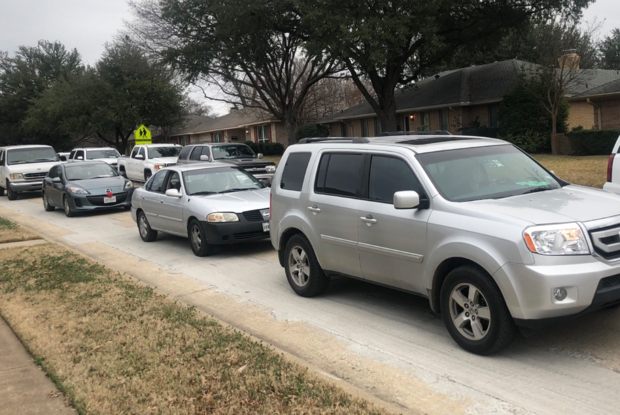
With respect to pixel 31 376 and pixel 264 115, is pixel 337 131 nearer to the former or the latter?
pixel 264 115

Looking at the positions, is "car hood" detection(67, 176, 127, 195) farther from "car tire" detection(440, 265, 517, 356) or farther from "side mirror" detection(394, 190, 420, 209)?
"car tire" detection(440, 265, 517, 356)

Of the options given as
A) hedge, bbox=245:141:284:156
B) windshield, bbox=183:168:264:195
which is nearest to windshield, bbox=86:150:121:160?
windshield, bbox=183:168:264:195

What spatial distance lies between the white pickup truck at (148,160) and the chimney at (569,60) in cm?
1693

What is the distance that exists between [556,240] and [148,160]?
2110 cm

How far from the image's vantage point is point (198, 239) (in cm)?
1069

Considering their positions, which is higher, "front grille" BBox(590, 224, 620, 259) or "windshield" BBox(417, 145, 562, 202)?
"windshield" BBox(417, 145, 562, 202)

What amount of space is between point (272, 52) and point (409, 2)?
10.9 m

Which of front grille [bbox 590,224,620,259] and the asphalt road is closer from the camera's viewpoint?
the asphalt road

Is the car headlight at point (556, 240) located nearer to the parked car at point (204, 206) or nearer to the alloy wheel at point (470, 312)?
the alloy wheel at point (470, 312)

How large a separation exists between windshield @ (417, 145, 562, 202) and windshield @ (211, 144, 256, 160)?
15.0m

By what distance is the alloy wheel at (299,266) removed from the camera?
24.6 feet

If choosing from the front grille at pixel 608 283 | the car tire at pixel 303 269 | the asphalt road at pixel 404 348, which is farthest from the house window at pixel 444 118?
the front grille at pixel 608 283

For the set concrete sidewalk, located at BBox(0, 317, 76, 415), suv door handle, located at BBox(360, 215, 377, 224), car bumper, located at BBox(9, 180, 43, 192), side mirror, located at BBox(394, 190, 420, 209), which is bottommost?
concrete sidewalk, located at BBox(0, 317, 76, 415)

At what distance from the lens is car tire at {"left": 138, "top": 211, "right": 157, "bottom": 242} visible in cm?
1251
